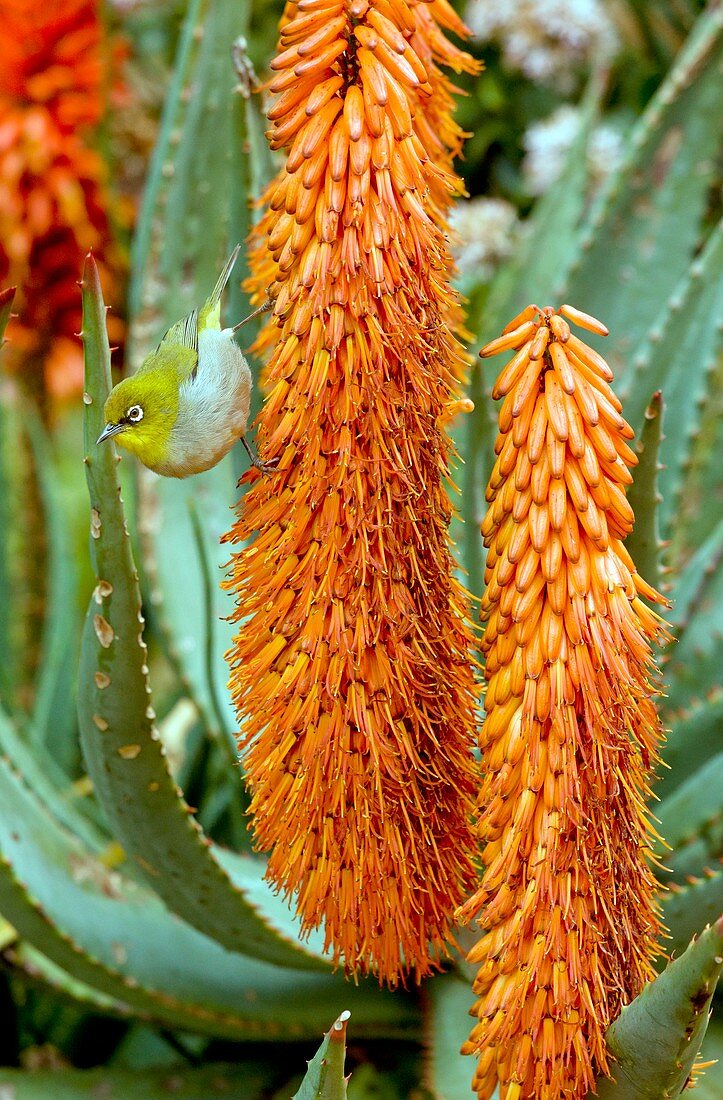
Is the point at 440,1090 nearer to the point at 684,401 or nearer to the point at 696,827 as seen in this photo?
the point at 696,827

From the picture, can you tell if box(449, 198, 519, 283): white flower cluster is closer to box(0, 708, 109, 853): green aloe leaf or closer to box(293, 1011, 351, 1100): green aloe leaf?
box(0, 708, 109, 853): green aloe leaf

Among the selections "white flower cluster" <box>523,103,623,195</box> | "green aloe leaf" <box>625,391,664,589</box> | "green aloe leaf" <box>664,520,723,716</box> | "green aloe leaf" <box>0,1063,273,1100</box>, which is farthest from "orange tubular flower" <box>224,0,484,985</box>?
"white flower cluster" <box>523,103,623,195</box>

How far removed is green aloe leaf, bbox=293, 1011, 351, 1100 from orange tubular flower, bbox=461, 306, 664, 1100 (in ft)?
0.26

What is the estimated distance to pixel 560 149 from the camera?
82.0 inches

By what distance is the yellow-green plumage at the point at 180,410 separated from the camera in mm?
727

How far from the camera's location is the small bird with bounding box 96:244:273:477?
73cm

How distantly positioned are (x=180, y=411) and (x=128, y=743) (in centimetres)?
25

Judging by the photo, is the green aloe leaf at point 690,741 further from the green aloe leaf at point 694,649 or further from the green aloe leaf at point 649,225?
the green aloe leaf at point 649,225

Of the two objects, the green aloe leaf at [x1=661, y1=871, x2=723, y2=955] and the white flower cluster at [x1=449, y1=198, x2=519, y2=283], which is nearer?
the green aloe leaf at [x1=661, y1=871, x2=723, y2=955]

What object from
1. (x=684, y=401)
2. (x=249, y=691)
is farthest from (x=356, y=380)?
(x=684, y=401)

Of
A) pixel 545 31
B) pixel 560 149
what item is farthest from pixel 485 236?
pixel 545 31

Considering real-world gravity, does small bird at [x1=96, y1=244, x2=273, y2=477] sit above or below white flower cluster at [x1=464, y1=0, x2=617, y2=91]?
below

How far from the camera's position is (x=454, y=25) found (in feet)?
2.45

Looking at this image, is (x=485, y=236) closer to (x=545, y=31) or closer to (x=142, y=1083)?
(x=545, y=31)
